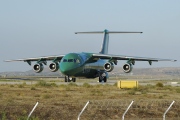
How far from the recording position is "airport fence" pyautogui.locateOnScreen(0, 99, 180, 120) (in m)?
25.9

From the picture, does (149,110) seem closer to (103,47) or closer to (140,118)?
(140,118)

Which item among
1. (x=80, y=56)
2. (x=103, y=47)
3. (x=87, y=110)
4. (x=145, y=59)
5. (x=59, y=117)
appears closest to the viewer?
(x=59, y=117)

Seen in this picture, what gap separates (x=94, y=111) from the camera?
27.5 m

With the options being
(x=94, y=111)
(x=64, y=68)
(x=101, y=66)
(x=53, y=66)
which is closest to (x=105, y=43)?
(x=101, y=66)

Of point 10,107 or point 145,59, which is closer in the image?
point 10,107

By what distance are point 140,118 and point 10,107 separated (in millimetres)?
7182

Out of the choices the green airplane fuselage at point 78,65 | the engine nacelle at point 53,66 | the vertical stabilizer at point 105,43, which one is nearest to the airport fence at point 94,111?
the green airplane fuselage at point 78,65

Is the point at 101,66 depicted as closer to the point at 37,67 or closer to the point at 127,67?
the point at 127,67

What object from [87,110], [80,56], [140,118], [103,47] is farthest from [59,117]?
[103,47]

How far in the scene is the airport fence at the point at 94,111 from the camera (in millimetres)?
25891

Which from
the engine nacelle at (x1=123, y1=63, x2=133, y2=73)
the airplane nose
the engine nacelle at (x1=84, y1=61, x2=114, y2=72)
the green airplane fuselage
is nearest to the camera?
the airplane nose

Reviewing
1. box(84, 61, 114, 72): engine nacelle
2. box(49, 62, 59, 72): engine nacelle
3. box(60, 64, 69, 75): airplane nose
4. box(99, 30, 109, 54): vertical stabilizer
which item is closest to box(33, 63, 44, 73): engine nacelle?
box(49, 62, 59, 72): engine nacelle

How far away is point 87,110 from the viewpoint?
91.0 ft

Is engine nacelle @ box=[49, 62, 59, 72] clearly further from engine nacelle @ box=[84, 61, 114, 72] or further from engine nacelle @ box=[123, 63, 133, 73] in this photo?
engine nacelle @ box=[123, 63, 133, 73]
